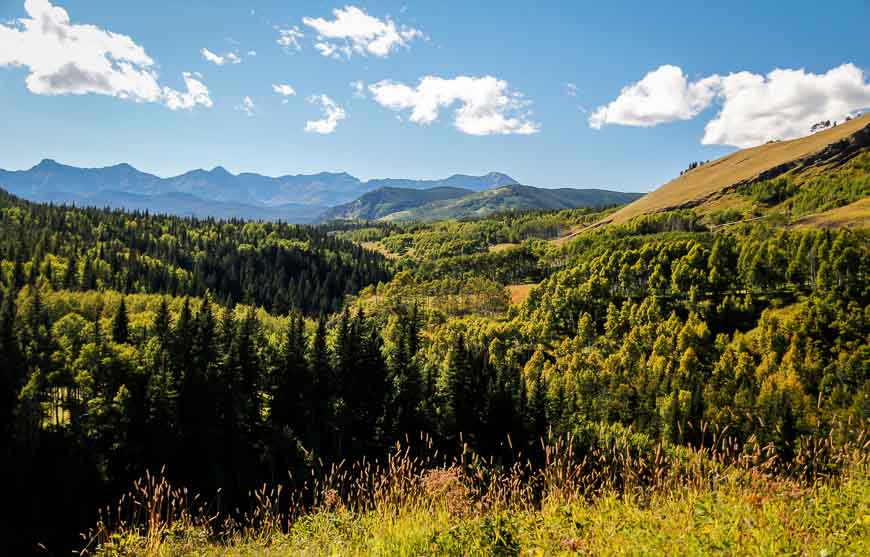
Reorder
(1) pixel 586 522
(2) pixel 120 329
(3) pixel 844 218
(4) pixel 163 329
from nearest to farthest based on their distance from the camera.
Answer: (1) pixel 586 522 → (4) pixel 163 329 → (2) pixel 120 329 → (3) pixel 844 218

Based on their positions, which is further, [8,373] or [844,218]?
[844,218]

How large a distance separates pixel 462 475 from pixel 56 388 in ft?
310

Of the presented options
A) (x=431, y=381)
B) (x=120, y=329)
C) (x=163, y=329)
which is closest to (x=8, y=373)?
(x=163, y=329)

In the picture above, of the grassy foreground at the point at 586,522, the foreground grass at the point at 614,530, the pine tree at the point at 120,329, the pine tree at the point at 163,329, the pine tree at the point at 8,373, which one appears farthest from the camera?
the pine tree at the point at 120,329

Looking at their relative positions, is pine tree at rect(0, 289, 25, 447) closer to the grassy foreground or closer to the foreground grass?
the grassy foreground

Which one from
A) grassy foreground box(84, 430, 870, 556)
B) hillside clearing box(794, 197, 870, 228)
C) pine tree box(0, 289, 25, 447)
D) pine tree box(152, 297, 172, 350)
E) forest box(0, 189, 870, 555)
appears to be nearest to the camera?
grassy foreground box(84, 430, 870, 556)

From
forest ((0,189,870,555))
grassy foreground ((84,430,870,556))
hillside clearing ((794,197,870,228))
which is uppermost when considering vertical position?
hillside clearing ((794,197,870,228))

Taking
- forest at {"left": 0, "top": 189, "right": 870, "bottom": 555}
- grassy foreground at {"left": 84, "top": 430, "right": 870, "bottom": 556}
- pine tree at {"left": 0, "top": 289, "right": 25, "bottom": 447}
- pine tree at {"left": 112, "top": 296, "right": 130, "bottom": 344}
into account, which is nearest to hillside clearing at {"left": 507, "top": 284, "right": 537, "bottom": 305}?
forest at {"left": 0, "top": 189, "right": 870, "bottom": 555}

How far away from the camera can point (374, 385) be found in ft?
239

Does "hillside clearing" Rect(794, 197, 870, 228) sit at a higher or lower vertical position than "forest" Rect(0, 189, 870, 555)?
higher

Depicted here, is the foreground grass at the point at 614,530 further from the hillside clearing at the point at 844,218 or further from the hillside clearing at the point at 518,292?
the hillside clearing at the point at 844,218

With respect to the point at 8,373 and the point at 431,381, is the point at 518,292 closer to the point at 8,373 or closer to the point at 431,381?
the point at 431,381

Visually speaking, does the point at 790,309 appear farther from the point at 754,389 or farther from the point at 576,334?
the point at 576,334

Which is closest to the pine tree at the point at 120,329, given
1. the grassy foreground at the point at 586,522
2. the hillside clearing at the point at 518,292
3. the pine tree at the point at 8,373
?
the pine tree at the point at 8,373
